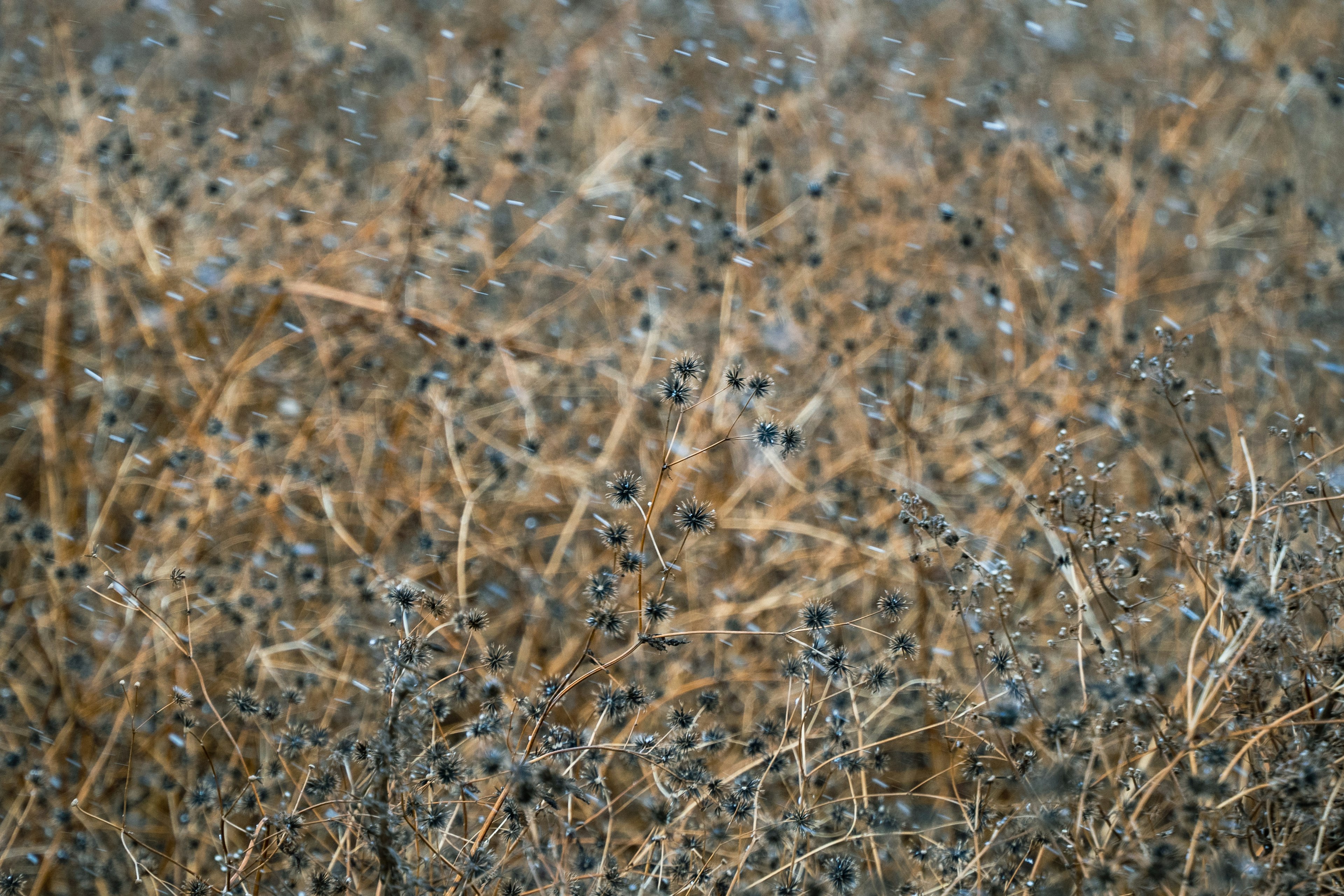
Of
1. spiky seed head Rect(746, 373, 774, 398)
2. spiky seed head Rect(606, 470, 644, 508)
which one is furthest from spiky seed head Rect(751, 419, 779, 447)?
spiky seed head Rect(606, 470, 644, 508)

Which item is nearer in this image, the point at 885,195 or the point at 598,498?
the point at 598,498

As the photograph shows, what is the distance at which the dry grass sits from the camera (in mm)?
1616

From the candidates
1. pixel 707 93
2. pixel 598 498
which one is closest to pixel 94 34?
pixel 707 93

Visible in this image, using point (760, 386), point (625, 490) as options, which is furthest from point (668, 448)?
point (760, 386)

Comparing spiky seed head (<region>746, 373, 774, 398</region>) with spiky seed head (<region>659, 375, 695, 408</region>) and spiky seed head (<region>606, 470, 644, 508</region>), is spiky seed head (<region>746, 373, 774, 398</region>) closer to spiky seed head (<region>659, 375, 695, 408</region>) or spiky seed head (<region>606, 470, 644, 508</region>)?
spiky seed head (<region>659, 375, 695, 408</region>)

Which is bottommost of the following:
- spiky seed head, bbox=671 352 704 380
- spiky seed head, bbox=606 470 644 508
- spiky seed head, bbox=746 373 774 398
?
spiky seed head, bbox=606 470 644 508

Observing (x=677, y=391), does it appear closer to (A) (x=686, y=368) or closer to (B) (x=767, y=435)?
(A) (x=686, y=368)

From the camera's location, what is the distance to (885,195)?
4039mm

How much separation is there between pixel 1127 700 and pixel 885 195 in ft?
9.57

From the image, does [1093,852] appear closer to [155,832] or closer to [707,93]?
[155,832]

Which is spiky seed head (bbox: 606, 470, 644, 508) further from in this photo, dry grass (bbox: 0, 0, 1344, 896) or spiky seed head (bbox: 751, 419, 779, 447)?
spiky seed head (bbox: 751, 419, 779, 447)

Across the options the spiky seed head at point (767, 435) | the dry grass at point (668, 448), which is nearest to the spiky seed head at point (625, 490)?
the dry grass at point (668, 448)

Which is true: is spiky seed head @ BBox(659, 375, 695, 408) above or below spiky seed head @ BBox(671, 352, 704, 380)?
below

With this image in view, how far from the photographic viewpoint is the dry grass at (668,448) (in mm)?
1616
